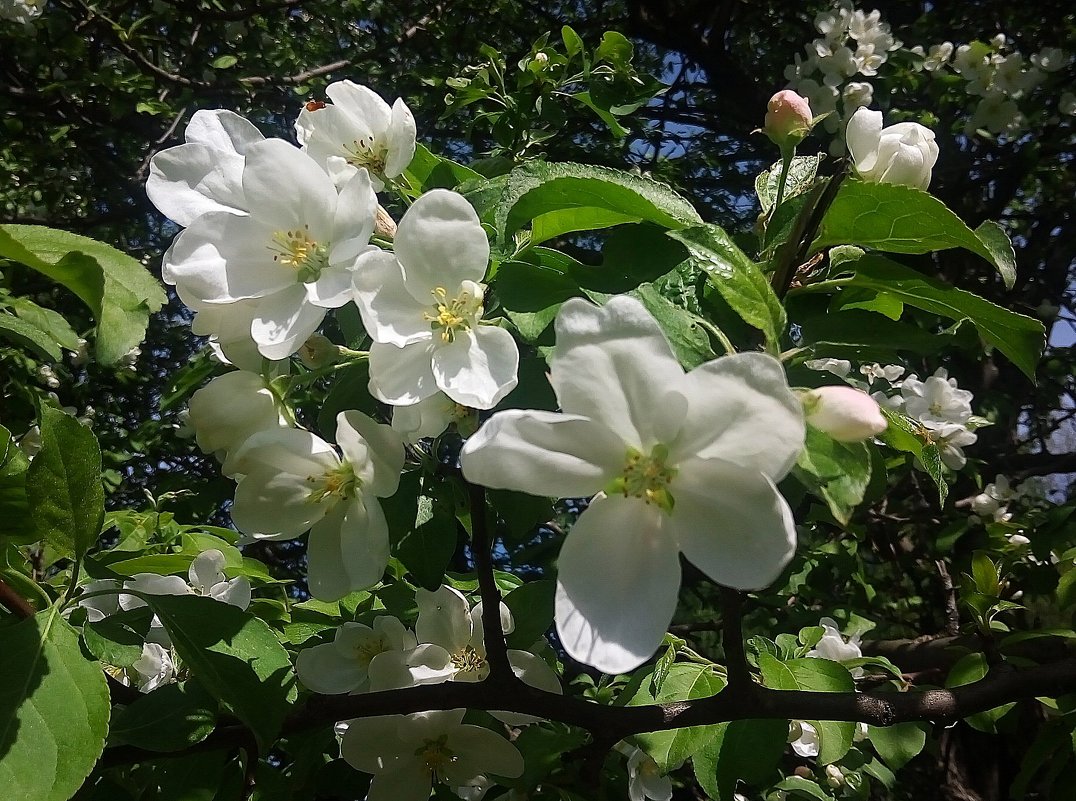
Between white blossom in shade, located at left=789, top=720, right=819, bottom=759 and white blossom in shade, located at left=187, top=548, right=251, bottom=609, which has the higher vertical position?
white blossom in shade, located at left=187, top=548, right=251, bottom=609

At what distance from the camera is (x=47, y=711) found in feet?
2.88

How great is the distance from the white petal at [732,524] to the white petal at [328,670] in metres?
0.71

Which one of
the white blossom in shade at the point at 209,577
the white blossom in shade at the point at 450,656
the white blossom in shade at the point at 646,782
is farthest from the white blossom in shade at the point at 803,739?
the white blossom in shade at the point at 209,577

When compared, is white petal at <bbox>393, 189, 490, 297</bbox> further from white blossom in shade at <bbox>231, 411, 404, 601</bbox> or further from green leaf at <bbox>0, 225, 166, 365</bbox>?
green leaf at <bbox>0, 225, 166, 365</bbox>

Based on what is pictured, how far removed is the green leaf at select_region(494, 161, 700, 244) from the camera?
2.75 ft

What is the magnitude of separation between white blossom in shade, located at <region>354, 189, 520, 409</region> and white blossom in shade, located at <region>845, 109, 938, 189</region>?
514 mm

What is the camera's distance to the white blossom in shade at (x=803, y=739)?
6.22 feet

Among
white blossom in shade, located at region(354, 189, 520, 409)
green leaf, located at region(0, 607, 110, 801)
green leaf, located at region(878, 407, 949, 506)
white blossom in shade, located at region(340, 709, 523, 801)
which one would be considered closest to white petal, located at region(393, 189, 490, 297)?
white blossom in shade, located at region(354, 189, 520, 409)

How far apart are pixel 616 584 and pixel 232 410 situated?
0.52 metres

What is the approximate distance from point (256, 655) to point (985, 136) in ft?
13.8

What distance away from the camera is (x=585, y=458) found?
788mm

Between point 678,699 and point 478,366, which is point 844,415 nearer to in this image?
point 478,366

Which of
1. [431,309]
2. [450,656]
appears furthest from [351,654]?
[431,309]

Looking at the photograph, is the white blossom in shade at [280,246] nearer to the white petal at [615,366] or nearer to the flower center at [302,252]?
the flower center at [302,252]
